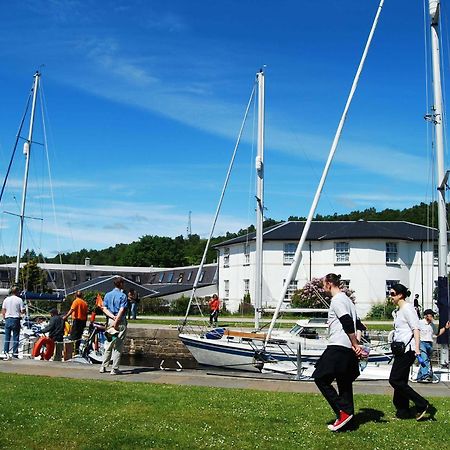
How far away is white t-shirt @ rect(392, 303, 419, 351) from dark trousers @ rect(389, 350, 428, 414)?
19 cm

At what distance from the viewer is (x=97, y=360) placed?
1895 cm

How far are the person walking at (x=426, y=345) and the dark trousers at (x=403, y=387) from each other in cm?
374

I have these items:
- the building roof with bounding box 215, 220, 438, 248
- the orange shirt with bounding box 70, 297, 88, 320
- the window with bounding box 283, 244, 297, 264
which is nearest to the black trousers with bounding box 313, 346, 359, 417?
the orange shirt with bounding box 70, 297, 88, 320

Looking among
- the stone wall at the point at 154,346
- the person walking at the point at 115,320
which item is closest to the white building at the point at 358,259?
the stone wall at the point at 154,346

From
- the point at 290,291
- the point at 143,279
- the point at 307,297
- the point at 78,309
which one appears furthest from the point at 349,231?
the point at 143,279

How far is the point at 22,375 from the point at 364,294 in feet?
134

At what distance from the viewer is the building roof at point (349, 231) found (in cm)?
5100

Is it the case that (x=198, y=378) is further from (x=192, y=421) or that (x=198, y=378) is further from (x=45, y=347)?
(x=45, y=347)

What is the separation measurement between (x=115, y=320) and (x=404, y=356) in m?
6.65

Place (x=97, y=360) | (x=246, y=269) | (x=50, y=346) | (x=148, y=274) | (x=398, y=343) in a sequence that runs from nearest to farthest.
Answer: (x=398, y=343) < (x=50, y=346) < (x=97, y=360) < (x=246, y=269) < (x=148, y=274)

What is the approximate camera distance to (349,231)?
52.0 meters

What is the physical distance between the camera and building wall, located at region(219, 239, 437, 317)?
50219 millimetres

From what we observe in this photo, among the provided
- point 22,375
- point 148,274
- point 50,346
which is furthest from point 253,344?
point 148,274

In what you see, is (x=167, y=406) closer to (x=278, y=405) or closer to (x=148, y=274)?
(x=278, y=405)
